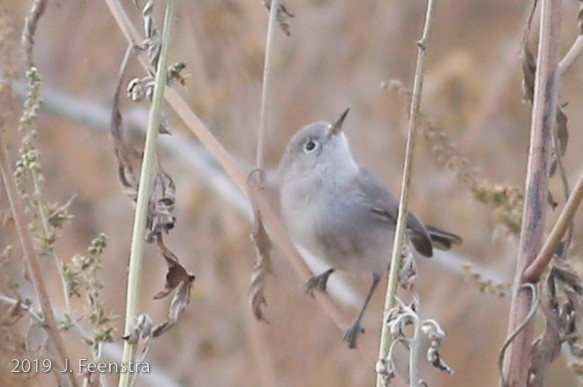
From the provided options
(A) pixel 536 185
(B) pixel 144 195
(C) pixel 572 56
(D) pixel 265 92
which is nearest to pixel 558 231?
(A) pixel 536 185

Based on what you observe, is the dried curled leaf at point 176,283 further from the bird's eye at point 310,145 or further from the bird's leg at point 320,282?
the bird's eye at point 310,145

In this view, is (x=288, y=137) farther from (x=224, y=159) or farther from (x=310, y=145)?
(x=224, y=159)

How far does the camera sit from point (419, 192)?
3.47 metres

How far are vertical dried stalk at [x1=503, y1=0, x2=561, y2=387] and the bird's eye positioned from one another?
1.59 metres

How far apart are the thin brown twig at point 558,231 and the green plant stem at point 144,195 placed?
15.8 inches

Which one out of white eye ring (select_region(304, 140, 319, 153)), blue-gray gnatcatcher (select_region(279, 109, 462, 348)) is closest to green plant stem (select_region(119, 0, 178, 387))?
blue-gray gnatcatcher (select_region(279, 109, 462, 348))

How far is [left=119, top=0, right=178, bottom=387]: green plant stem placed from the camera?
1031 mm

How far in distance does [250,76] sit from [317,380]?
0.93 meters

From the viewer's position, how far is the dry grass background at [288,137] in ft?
10.2

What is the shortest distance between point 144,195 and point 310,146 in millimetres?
1674

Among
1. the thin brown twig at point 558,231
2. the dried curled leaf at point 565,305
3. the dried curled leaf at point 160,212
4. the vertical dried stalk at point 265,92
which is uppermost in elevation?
the vertical dried stalk at point 265,92

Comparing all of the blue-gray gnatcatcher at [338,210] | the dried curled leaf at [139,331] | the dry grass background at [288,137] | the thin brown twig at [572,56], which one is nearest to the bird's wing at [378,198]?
the blue-gray gnatcatcher at [338,210]

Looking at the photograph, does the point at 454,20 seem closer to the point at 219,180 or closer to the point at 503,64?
the point at 503,64

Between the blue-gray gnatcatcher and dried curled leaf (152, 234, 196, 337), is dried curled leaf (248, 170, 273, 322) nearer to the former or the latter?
dried curled leaf (152, 234, 196, 337)
